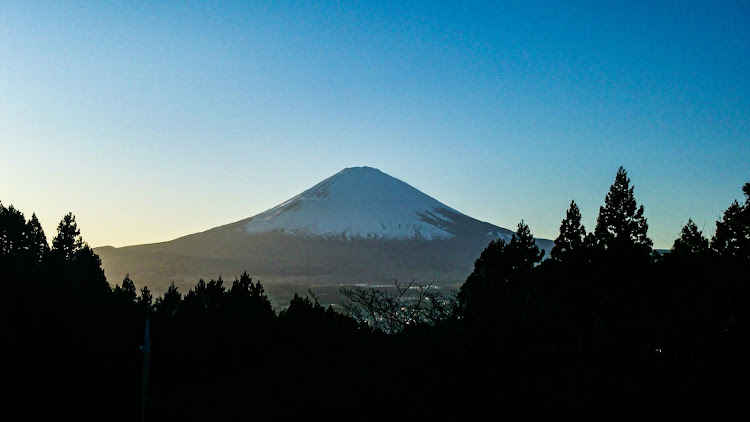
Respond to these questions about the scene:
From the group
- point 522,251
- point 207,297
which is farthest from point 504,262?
point 207,297

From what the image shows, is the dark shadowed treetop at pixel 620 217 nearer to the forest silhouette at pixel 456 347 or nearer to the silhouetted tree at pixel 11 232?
the forest silhouette at pixel 456 347

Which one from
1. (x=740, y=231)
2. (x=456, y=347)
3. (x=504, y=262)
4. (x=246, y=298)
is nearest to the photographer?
(x=456, y=347)

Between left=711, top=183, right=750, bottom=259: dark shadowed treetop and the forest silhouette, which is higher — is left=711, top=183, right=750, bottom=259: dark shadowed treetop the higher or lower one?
the higher one

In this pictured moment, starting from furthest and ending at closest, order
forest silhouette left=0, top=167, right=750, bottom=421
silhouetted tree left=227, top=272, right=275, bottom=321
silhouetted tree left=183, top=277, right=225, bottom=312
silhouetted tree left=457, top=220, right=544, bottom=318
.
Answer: silhouetted tree left=183, top=277, right=225, bottom=312
silhouetted tree left=227, top=272, right=275, bottom=321
silhouetted tree left=457, top=220, right=544, bottom=318
forest silhouette left=0, top=167, right=750, bottom=421

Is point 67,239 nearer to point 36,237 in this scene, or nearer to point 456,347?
point 36,237

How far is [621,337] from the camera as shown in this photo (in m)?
A: 6.83

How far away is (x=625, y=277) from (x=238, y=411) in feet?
33.4

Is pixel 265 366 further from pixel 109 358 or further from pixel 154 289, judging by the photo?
pixel 154 289

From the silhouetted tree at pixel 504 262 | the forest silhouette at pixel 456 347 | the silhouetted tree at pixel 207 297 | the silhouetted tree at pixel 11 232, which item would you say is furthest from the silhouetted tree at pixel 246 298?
the silhouetted tree at pixel 11 232

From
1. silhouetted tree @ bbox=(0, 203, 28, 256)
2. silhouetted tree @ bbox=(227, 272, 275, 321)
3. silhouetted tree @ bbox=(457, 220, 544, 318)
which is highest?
silhouetted tree @ bbox=(0, 203, 28, 256)

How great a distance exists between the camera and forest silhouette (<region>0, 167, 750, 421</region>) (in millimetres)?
6396

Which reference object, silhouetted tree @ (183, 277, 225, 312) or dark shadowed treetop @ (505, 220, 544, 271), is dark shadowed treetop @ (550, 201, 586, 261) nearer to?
dark shadowed treetop @ (505, 220, 544, 271)

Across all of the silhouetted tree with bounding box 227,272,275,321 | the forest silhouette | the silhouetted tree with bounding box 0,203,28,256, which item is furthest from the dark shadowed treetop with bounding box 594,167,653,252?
the silhouetted tree with bounding box 0,203,28,256

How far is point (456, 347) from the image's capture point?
8320 mm
